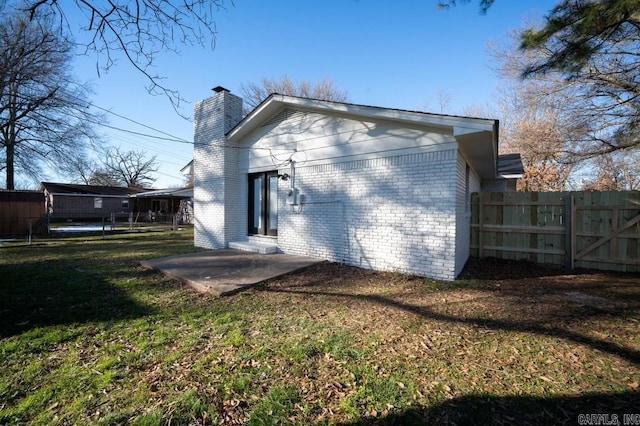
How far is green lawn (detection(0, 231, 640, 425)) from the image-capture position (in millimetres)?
2309

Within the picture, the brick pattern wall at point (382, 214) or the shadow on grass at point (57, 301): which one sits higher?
the brick pattern wall at point (382, 214)

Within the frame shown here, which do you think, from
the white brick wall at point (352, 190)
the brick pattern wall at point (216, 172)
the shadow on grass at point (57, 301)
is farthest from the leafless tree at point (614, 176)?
the shadow on grass at point (57, 301)

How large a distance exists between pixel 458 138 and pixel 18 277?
949 cm

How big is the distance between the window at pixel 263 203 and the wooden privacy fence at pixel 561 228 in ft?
19.3

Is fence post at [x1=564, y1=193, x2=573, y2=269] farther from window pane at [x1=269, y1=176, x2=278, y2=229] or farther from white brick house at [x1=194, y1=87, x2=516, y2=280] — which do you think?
window pane at [x1=269, y1=176, x2=278, y2=229]

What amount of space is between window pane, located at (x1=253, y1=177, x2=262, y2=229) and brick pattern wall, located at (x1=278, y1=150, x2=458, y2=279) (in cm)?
148

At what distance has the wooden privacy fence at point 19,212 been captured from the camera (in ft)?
49.4

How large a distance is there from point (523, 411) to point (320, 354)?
5.87 ft

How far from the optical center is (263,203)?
9.27 m

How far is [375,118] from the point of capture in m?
6.64

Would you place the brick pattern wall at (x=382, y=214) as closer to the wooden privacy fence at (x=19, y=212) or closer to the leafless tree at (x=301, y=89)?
the wooden privacy fence at (x=19, y=212)

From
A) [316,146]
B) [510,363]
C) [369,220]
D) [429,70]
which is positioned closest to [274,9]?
[316,146]

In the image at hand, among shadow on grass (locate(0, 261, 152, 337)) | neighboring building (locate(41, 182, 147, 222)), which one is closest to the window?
shadow on grass (locate(0, 261, 152, 337))

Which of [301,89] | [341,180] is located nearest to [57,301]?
[341,180]
